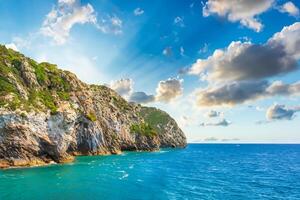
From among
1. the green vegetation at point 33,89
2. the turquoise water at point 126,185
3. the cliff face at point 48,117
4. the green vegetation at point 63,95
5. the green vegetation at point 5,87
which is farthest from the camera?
the green vegetation at point 63,95

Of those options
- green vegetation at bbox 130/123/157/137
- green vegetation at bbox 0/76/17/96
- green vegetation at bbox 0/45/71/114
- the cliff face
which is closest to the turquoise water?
the cliff face

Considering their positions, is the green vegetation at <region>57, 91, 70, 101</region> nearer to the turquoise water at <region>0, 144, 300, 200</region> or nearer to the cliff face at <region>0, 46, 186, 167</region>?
the cliff face at <region>0, 46, 186, 167</region>

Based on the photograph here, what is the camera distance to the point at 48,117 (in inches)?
3686

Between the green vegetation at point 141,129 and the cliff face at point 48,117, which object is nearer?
the cliff face at point 48,117

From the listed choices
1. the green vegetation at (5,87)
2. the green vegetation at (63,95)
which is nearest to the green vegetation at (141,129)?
the green vegetation at (63,95)

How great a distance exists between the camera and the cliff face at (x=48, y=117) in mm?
81750

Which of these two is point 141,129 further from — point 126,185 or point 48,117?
point 126,185

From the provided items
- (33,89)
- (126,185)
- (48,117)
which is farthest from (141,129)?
(126,185)

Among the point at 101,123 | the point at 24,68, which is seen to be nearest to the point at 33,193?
the point at 24,68

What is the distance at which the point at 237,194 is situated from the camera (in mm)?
58750

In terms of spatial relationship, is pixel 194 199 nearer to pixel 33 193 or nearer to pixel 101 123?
pixel 33 193

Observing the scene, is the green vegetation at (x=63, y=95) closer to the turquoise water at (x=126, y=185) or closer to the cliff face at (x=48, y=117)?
the cliff face at (x=48, y=117)

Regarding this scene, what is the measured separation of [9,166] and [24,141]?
7.16 meters

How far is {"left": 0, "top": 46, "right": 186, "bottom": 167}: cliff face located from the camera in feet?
268
